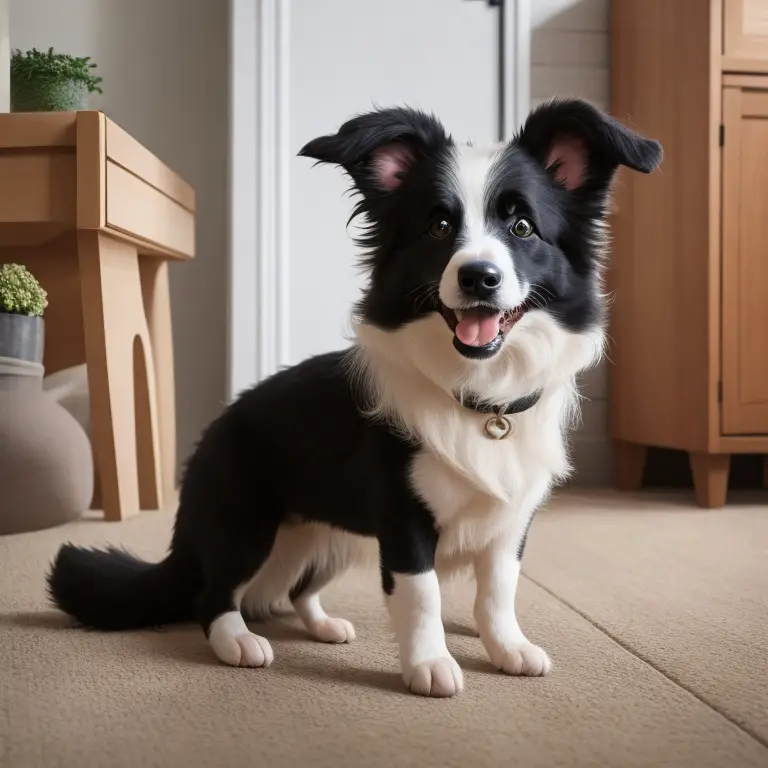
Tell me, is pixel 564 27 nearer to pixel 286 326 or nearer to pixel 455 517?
pixel 286 326

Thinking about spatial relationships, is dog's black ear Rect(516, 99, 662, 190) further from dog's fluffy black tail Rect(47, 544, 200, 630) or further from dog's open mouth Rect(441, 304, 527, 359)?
dog's fluffy black tail Rect(47, 544, 200, 630)

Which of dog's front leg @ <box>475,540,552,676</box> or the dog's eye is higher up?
the dog's eye

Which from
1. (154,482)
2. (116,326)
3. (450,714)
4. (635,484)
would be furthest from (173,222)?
(450,714)

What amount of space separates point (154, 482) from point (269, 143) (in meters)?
1.23

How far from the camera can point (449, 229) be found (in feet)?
4.19

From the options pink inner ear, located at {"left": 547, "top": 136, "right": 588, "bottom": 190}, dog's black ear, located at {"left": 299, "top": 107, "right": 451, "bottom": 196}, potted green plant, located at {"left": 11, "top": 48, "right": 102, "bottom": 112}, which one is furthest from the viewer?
potted green plant, located at {"left": 11, "top": 48, "right": 102, "bottom": 112}

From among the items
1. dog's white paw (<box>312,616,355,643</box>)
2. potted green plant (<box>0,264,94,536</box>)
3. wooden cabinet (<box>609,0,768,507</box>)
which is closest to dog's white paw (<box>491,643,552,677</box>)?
dog's white paw (<box>312,616,355,643</box>)

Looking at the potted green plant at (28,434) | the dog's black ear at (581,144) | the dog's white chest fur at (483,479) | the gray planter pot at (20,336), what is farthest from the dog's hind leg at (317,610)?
the gray planter pot at (20,336)

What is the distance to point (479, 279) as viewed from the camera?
119cm

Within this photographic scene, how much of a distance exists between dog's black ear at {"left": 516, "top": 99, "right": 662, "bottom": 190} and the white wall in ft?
7.03

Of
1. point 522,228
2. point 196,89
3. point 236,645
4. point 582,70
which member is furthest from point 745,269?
point 236,645

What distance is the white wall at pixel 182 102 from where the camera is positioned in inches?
128

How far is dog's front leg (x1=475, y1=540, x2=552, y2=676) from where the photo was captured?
4.30ft

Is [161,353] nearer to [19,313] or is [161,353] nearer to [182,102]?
[19,313]
